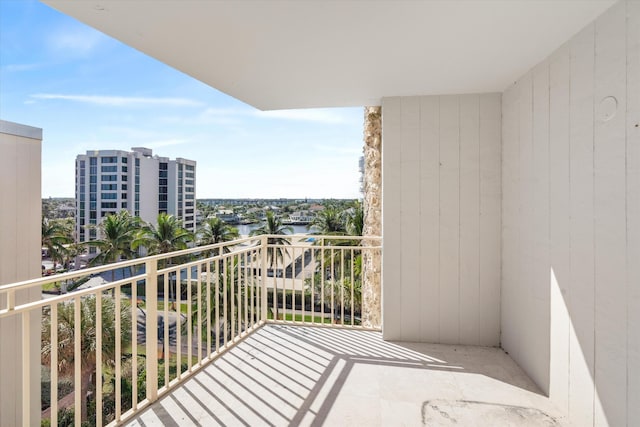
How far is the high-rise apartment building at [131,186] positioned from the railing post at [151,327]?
1045 inches

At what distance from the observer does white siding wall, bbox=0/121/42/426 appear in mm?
2920

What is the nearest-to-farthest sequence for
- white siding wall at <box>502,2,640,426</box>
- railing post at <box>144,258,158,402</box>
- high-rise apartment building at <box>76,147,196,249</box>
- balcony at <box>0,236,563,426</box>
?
1. white siding wall at <box>502,2,640,426</box>
2. balcony at <box>0,236,563,426</box>
3. railing post at <box>144,258,158,402</box>
4. high-rise apartment building at <box>76,147,196,249</box>

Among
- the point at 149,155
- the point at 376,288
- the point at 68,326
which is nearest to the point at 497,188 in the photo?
the point at 376,288

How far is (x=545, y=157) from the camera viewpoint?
233cm

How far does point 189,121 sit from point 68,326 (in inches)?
990

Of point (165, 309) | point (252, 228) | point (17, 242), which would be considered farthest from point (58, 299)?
point (252, 228)

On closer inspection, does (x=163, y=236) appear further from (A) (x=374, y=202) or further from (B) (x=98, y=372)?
(B) (x=98, y=372)

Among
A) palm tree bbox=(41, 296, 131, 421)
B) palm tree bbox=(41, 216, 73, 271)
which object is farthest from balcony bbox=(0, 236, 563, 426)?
palm tree bbox=(41, 216, 73, 271)

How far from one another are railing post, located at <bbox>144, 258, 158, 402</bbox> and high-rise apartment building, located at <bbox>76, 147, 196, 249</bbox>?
87.1 feet

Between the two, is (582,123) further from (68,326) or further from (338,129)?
(338,129)

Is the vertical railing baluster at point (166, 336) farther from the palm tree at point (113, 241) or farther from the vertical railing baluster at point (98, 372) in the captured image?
the palm tree at point (113, 241)

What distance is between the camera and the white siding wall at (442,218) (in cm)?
308

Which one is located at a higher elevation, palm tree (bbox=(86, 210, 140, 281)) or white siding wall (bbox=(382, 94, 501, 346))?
white siding wall (bbox=(382, 94, 501, 346))

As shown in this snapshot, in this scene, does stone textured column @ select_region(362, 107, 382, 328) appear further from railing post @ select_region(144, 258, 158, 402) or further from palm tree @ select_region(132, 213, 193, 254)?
palm tree @ select_region(132, 213, 193, 254)
